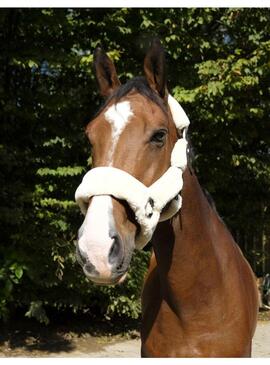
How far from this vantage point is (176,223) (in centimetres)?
218

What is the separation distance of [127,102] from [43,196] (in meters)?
5.15

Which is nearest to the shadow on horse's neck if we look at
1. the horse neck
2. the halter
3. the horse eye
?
the horse neck

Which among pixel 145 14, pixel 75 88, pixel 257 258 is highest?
pixel 145 14

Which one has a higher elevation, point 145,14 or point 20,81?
point 145,14

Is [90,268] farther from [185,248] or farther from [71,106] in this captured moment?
[71,106]

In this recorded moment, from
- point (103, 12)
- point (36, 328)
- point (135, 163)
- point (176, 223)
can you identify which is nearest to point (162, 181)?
point (135, 163)

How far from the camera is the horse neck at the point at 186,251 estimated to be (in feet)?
7.20

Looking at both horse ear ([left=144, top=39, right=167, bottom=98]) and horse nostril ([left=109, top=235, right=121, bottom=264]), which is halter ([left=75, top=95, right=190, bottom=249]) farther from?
horse ear ([left=144, top=39, right=167, bottom=98])

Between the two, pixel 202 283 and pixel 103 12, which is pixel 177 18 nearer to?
pixel 103 12

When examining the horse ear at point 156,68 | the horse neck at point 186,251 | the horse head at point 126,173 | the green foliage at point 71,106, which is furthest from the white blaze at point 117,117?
the green foliage at point 71,106

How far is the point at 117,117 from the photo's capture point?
1882 millimetres

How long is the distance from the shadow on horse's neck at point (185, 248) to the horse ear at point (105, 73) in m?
0.59

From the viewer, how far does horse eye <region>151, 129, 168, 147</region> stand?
1906 mm

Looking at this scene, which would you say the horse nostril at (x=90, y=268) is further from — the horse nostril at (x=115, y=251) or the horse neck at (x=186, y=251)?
the horse neck at (x=186, y=251)
